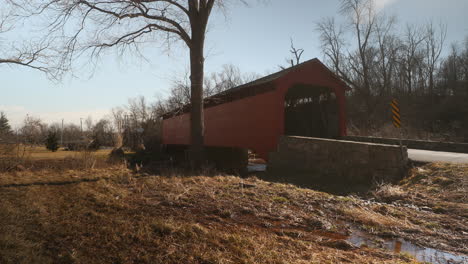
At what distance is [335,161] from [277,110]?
316cm

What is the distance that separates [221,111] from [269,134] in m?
4.31

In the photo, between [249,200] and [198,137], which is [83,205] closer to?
[249,200]

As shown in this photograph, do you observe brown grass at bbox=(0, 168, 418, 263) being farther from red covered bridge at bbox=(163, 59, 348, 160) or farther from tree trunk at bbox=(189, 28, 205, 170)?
red covered bridge at bbox=(163, 59, 348, 160)

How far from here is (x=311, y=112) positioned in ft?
44.2

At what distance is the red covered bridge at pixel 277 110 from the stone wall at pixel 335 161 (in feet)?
2.97

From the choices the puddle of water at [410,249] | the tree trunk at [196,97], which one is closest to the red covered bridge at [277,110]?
the tree trunk at [196,97]

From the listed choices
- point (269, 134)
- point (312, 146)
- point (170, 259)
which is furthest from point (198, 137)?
point (170, 259)

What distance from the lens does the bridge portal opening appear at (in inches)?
495

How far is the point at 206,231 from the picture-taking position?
271 centimetres

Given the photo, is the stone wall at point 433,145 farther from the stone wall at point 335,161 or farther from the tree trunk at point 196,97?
the tree trunk at point 196,97

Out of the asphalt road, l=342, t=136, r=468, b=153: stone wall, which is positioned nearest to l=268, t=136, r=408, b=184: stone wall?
the asphalt road

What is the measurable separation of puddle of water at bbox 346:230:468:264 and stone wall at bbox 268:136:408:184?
408 centimetres

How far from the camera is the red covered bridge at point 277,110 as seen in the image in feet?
33.5

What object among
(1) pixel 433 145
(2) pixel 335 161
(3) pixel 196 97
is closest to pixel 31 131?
(3) pixel 196 97
